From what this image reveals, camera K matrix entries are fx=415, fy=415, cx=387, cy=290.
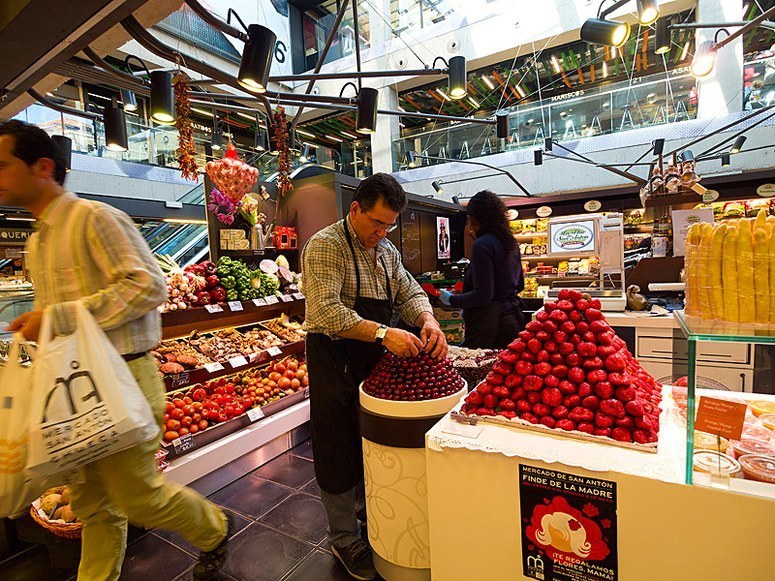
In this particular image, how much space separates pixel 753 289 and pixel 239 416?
3.08 m

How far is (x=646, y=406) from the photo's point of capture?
4.70 feet

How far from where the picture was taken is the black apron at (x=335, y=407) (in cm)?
198

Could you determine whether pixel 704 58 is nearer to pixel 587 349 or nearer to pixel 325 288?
A: pixel 587 349

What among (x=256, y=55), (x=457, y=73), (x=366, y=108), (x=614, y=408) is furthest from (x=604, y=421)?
(x=457, y=73)

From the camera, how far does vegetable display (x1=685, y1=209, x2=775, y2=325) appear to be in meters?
1.22

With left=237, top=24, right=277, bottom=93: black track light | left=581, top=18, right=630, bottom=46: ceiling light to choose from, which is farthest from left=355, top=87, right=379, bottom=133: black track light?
left=581, top=18, right=630, bottom=46: ceiling light

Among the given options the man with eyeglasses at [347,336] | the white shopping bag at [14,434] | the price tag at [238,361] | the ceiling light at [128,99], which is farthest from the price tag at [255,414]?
the ceiling light at [128,99]

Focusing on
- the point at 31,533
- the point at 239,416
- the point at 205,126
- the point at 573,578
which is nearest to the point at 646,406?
the point at 573,578

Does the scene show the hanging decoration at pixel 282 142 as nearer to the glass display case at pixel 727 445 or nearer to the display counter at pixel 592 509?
the display counter at pixel 592 509

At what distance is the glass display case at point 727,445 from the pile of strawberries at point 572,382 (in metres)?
0.15

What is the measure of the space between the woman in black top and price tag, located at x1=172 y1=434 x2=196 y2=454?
2.16 metres

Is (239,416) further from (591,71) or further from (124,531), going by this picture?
(591,71)

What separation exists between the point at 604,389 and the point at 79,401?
174 cm

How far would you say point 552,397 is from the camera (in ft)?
4.88
